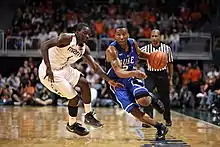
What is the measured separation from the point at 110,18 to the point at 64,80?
11.4m

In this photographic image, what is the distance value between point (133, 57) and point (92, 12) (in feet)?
38.8

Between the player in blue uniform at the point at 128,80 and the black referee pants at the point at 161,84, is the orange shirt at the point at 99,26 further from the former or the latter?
the player in blue uniform at the point at 128,80

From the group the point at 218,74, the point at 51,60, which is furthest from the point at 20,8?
the point at 51,60

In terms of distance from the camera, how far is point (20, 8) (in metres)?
19.3

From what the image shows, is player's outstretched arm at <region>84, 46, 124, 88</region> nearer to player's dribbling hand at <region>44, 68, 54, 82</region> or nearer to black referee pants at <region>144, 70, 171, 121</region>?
player's dribbling hand at <region>44, 68, 54, 82</region>

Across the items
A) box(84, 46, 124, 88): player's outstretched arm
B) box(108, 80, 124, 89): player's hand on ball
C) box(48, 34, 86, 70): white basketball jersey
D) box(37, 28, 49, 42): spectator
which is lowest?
box(37, 28, 49, 42): spectator

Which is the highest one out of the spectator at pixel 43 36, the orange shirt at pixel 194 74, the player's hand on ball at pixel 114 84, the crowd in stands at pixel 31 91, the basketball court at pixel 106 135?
the player's hand on ball at pixel 114 84

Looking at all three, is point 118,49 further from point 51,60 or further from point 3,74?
point 3,74

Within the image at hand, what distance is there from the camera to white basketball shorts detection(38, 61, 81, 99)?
252 inches

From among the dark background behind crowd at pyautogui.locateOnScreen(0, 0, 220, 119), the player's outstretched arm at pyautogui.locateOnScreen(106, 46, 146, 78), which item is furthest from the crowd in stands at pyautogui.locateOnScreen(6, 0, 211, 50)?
the player's outstretched arm at pyautogui.locateOnScreen(106, 46, 146, 78)

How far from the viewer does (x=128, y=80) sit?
6695mm

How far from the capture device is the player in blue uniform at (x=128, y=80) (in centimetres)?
645

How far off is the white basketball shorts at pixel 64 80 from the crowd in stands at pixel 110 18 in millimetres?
9870

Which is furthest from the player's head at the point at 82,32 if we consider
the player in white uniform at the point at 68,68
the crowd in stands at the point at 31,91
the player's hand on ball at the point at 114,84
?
the crowd in stands at the point at 31,91
